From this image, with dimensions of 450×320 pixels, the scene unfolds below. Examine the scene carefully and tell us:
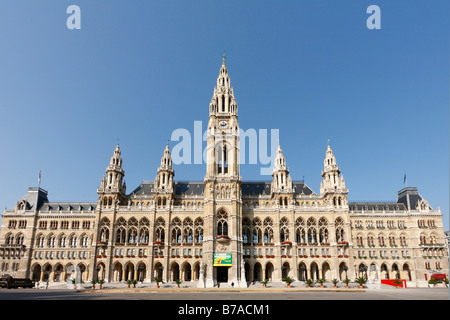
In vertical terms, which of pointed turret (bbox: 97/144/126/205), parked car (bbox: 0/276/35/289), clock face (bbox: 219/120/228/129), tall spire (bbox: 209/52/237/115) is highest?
tall spire (bbox: 209/52/237/115)

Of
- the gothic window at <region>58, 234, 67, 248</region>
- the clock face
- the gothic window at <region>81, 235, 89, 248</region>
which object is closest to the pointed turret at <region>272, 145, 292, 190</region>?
the clock face

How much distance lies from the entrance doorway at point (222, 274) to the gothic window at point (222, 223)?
7.98 m

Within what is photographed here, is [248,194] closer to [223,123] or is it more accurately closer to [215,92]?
[223,123]

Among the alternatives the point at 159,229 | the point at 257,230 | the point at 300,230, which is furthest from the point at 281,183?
the point at 159,229

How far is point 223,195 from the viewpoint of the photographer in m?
74.8

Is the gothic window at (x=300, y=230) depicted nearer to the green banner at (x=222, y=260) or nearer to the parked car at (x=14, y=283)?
the green banner at (x=222, y=260)

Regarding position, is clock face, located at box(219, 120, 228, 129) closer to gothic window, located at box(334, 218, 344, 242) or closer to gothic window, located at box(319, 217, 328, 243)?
gothic window, located at box(319, 217, 328, 243)

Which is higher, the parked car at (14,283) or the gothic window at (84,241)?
the gothic window at (84,241)

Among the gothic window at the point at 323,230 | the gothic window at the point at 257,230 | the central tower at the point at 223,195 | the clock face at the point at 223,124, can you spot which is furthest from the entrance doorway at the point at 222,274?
the clock face at the point at 223,124

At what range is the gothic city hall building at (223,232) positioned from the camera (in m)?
72.9

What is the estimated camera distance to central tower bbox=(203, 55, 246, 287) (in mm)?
68188

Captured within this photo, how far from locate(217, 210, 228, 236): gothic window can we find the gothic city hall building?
32 cm
